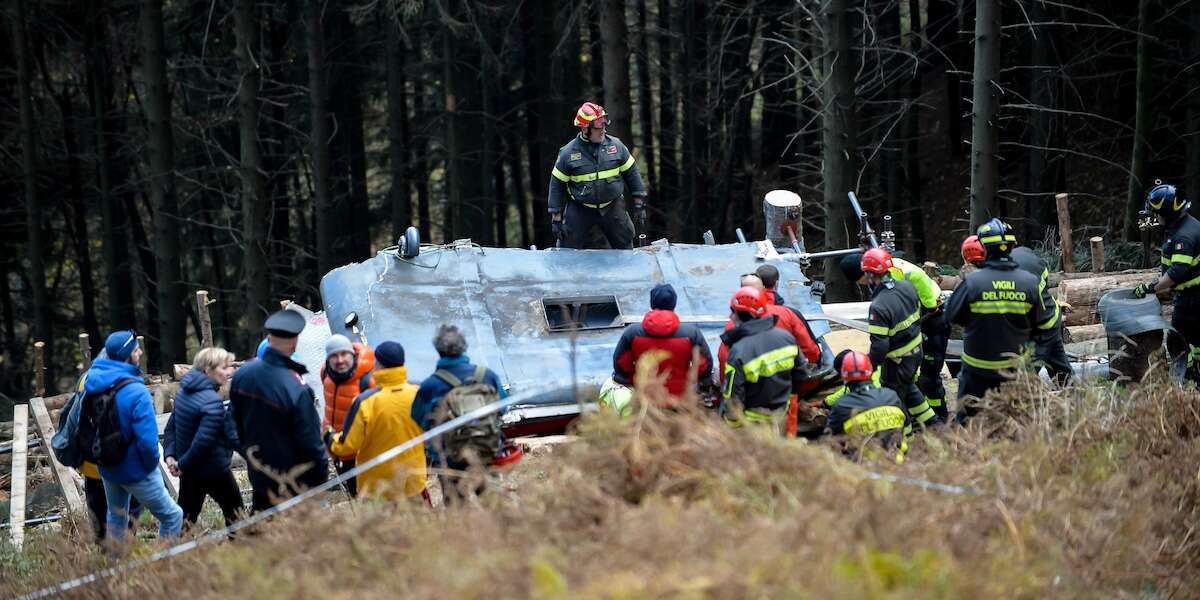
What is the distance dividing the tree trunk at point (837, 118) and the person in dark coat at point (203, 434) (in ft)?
32.4

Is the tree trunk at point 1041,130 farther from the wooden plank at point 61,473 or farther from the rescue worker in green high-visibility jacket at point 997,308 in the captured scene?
the wooden plank at point 61,473

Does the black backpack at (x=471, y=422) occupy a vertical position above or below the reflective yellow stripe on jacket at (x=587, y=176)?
below

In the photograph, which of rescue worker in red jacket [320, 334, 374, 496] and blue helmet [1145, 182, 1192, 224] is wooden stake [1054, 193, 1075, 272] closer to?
blue helmet [1145, 182, 1192, 224]

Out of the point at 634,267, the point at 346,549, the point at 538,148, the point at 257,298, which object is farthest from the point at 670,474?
the point at 538,148

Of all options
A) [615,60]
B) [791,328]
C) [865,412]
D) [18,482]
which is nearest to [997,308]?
[791,328]

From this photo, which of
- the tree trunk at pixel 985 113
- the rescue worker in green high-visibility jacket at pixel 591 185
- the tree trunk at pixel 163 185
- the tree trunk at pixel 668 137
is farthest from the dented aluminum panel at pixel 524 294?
the tree trunk at pixel 668 137

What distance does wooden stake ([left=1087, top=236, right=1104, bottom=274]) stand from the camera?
13180 mm

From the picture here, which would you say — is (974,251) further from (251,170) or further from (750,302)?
(251,170)

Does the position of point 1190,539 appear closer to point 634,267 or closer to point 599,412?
point 599,412

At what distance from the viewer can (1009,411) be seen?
790cm

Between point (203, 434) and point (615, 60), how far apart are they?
11.7m

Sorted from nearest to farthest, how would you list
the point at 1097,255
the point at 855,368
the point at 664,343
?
the point at 855,368
the point at 664,343
the point at 1097,255

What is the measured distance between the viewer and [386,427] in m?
6.71

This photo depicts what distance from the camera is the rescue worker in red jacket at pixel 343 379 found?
23.5 ft
